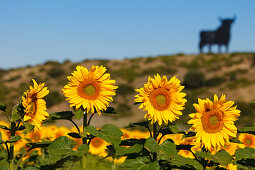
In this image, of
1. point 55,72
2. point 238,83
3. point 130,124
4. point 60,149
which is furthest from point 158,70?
point 60,149

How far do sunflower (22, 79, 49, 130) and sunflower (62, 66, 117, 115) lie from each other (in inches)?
10.3

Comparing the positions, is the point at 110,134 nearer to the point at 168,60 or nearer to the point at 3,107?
the point at 3,107

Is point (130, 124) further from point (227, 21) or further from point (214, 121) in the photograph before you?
point (227, 21)

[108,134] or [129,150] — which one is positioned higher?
[108,134]

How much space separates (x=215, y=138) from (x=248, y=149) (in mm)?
468

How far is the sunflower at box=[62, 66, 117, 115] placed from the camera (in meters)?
4.07

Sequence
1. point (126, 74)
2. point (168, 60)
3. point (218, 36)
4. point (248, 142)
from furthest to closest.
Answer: point (218, 36) < point (168, 60) < point (126, 74) < point (248, 142)

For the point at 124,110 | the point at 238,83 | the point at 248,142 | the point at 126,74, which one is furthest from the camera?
the point at 126,74

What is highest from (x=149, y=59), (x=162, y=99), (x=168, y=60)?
(x=162, y=99)

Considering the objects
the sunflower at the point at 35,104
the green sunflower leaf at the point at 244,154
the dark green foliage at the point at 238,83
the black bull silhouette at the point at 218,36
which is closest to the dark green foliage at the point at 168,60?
the black bull silhouette at the point at 218,36

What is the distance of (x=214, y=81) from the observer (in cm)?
4628

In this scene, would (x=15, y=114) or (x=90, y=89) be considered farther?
(x=90, y=89)

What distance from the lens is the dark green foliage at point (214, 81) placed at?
45844 millimetres

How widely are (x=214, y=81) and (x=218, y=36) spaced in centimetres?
1953
